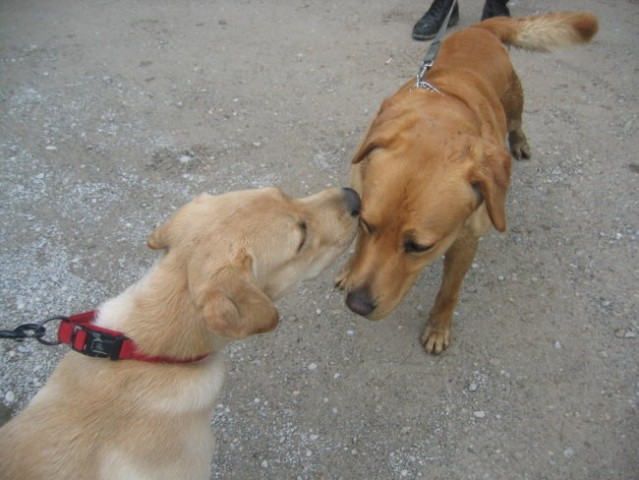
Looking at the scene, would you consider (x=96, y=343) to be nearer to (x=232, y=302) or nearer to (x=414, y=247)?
(x=232, y=302)

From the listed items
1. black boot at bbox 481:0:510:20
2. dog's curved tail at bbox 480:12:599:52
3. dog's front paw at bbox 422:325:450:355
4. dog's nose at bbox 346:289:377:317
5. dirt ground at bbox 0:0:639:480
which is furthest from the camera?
black boot at bbox 481:0:510:20

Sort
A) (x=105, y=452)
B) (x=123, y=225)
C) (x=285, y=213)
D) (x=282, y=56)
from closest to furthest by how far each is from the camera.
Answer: (x=105, y=452) → (x=285, y=213) → (x=123, y=225) → (x=282, y=56)

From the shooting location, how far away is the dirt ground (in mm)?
2801

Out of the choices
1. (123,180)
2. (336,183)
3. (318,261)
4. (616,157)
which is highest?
(318,261)

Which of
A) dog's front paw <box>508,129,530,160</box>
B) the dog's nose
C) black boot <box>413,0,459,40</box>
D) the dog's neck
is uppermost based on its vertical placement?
the dog's neck

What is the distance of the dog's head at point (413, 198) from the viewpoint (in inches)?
91.4

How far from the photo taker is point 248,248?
1984 mm

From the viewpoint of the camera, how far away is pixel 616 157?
4.50 metres

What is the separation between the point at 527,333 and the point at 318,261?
1685 mm

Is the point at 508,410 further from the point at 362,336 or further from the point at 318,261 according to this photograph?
the point at 318,261

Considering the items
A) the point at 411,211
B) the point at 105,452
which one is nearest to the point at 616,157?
the point at 411,211

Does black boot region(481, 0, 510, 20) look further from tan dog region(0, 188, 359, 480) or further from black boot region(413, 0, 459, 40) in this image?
tan dog region(0, 188, 359, 480)

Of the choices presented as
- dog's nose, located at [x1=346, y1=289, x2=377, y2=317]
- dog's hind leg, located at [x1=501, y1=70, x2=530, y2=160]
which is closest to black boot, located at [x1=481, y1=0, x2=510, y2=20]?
dog's hind leg, located at [x1=501, y1=70, x2=530, y2=160]

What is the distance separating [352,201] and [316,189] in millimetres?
1631
